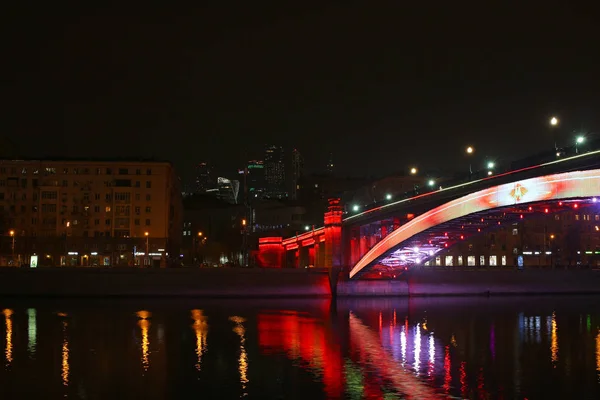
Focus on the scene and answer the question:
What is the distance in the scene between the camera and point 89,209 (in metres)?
116

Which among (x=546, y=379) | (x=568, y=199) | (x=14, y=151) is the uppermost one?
(x=14, y=151)

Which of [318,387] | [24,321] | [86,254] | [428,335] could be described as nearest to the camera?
[318,387]

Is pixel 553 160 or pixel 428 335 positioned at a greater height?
pixel 553 160

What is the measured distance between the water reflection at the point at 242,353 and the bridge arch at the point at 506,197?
15.0 metres

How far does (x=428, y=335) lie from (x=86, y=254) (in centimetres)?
7578

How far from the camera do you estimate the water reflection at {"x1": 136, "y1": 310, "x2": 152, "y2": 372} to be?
3771 centimetres

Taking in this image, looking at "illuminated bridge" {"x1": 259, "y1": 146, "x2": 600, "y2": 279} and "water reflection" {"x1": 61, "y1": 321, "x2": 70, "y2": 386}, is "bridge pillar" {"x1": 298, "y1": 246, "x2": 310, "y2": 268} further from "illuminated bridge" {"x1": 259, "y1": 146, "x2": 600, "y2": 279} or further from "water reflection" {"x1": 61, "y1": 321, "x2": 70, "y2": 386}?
"water reflection" {"x1": 61, "y1": 321, "x2": 70, "y2": 386}

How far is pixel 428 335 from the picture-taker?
49.1m

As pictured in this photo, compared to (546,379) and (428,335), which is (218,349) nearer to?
(428,335)

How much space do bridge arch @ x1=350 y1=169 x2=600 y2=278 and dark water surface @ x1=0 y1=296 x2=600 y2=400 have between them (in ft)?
20.9

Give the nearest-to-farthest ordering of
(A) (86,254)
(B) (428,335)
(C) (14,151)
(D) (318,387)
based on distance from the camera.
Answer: (D) (318,387)
(B) (428,335)
(A) (86,254)
(C) (14,151)

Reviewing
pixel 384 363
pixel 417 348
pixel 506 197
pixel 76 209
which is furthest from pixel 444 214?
pixel 76 209

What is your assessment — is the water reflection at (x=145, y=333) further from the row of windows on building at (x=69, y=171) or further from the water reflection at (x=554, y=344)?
the row of windows on building at (x=69, y=171)

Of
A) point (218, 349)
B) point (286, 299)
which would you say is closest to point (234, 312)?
point (286, 299)
